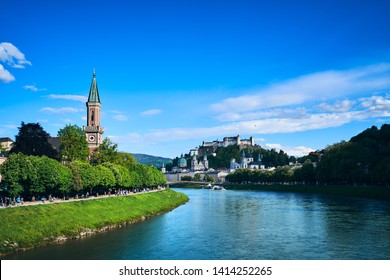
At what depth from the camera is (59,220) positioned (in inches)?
1895

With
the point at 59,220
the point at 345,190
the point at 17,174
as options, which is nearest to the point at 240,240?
the point at 59,220

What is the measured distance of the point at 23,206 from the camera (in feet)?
160

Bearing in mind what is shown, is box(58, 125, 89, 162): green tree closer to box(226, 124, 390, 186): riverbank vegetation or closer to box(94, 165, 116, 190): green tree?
box(94, 165, 116, 190): green tree

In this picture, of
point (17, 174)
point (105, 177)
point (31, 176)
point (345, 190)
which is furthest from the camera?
point (345, 190)

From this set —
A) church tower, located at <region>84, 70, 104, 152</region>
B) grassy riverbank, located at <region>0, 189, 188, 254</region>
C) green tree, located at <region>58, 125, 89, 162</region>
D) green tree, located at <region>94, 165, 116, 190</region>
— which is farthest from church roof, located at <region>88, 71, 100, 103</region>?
grassy riverbank, located at <region>0, 189, 188, 254</region>

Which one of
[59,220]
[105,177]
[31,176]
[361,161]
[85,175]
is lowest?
[59,220]

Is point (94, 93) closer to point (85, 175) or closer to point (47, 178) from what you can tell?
point (85, 175)

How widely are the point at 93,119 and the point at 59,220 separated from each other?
280ft

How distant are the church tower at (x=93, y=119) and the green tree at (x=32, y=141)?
128 feet

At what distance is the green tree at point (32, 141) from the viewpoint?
8162 centimetres

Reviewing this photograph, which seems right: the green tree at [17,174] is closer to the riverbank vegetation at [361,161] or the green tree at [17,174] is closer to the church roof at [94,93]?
the church roof at [94,93]

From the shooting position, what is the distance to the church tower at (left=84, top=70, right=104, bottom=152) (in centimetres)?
12562

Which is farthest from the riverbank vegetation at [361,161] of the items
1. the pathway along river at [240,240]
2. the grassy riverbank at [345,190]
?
the pathway along river at [240,240]
